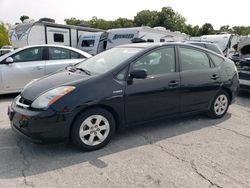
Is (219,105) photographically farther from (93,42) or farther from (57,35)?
(57,35)

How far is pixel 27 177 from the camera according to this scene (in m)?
3.04

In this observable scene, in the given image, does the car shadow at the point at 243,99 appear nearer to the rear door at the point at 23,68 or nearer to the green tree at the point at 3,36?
the rear door at the point at 23,68

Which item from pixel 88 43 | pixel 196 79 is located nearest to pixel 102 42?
pixel 88 43

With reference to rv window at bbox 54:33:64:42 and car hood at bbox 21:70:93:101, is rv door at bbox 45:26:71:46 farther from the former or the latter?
car hood at bbox 21:70:93:101

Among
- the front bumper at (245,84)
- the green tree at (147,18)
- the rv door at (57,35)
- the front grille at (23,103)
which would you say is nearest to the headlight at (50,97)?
the front grille at (23,103)

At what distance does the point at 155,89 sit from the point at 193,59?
3.77 ft

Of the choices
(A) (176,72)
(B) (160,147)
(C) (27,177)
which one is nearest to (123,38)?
(A) (176,72)

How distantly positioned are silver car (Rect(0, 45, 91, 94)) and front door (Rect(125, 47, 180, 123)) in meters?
3.66

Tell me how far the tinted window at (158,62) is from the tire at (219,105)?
1.30 metres

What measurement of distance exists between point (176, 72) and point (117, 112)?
1.34m

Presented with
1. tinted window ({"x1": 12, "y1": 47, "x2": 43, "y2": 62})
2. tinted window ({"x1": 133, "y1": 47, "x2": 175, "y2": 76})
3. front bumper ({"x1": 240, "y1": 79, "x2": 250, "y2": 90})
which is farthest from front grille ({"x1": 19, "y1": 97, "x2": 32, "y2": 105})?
front bumper ({"x1": 240, "y1": 79, "x2": 250, "y2": 90})

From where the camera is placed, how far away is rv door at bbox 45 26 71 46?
1371 cm

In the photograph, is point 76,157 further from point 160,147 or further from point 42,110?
point 160,147

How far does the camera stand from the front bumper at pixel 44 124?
3.37 meters
